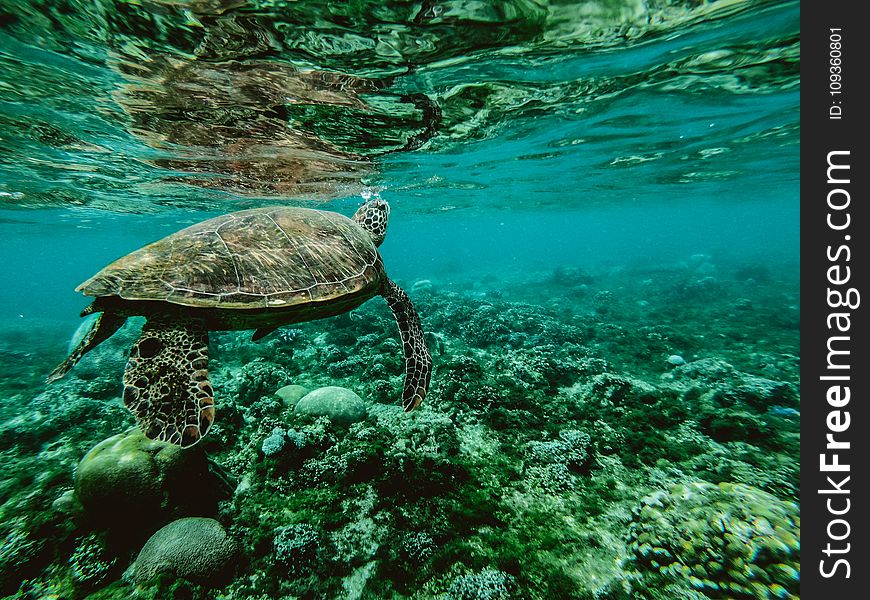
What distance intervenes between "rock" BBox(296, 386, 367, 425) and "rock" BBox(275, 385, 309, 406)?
1.80 feet

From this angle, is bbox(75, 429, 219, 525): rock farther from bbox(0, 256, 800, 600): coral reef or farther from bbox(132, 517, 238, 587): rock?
bbox(132, 517, 238, 587): rock

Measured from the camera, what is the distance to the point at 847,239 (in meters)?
3.51

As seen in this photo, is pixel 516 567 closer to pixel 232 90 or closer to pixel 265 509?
pixel 265 509

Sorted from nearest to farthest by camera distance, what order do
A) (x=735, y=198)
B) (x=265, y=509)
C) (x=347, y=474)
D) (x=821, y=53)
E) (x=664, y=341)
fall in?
(x=821, y=53) → (x=265, y=509) → (x=347, y=474) → (x=664, y=341) → (x=735, y=198)

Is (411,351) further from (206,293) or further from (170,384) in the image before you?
(170,384)

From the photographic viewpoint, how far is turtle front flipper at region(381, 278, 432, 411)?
4914 millimetres

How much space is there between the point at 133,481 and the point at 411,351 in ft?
12.1

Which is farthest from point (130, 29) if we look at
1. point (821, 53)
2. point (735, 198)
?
point (735, 198)

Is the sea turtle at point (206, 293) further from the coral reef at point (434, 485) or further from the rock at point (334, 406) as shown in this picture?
the rock at point (334, 406)

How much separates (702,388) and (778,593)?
20.9 ft

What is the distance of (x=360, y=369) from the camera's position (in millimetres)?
9336

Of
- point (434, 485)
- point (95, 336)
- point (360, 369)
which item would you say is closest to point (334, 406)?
point (434, 485)

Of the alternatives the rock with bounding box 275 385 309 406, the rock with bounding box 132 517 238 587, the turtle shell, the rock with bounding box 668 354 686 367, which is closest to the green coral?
the rock with bounding box 132 517 238 587

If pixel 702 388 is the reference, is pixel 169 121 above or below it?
above
